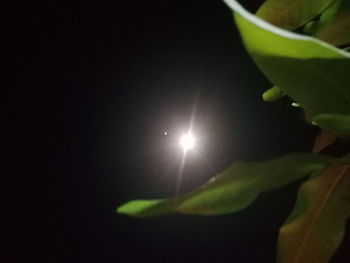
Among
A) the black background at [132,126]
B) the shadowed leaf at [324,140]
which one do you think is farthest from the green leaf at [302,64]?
the black background at [132,126]

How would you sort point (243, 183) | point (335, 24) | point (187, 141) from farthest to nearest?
point (187, 141) → point (335, 24) → point (243, 183)

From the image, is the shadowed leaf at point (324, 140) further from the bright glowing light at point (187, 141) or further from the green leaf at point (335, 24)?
the bright glowing light at point (187, 141)

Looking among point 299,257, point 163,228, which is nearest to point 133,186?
point 163,228

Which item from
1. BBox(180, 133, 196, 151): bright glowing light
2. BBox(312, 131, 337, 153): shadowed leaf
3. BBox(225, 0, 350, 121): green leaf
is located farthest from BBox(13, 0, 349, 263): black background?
BBox(225, 0, 350, 121): green leaf

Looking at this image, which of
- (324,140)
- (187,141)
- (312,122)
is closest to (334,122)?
(312,122)

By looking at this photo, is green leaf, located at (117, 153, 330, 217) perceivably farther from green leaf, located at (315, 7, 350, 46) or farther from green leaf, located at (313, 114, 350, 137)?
green leaf, located at (315, 7, 350, 46)

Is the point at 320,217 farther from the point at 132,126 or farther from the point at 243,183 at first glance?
the point at 132,126

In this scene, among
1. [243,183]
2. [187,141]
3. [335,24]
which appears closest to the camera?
[243,183]
